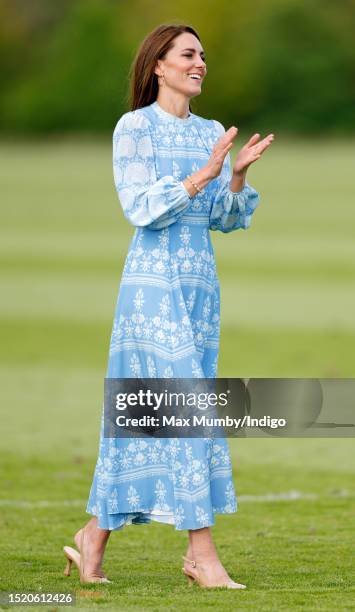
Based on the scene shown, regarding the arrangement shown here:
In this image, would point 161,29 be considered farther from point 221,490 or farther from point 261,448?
point 261,448

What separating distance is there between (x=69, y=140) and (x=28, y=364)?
2728 inches

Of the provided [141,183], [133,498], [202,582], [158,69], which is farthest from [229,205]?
[202,582]

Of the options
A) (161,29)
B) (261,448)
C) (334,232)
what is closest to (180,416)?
(161,29)

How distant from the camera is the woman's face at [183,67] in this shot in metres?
6.40

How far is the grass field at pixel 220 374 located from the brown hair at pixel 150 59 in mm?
1978

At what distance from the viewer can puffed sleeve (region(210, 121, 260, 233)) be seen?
251 inches

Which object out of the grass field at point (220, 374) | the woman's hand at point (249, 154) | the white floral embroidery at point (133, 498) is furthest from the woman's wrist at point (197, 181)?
the grass field at point (220, 374)

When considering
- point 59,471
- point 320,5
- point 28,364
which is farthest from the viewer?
point 320,5

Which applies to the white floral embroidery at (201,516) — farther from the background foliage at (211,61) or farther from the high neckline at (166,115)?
the background foliage at (211,61)

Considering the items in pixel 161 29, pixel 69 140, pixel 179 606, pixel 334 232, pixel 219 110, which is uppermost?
pixel 219 110

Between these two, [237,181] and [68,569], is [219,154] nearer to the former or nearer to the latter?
[237,181]

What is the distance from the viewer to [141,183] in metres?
6.28

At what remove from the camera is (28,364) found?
1661 cm

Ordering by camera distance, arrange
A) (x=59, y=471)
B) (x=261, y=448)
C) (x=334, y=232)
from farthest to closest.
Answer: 1. (x=334, y=232)
2. (x=261, y=448)
3. (x=59, y=471)
